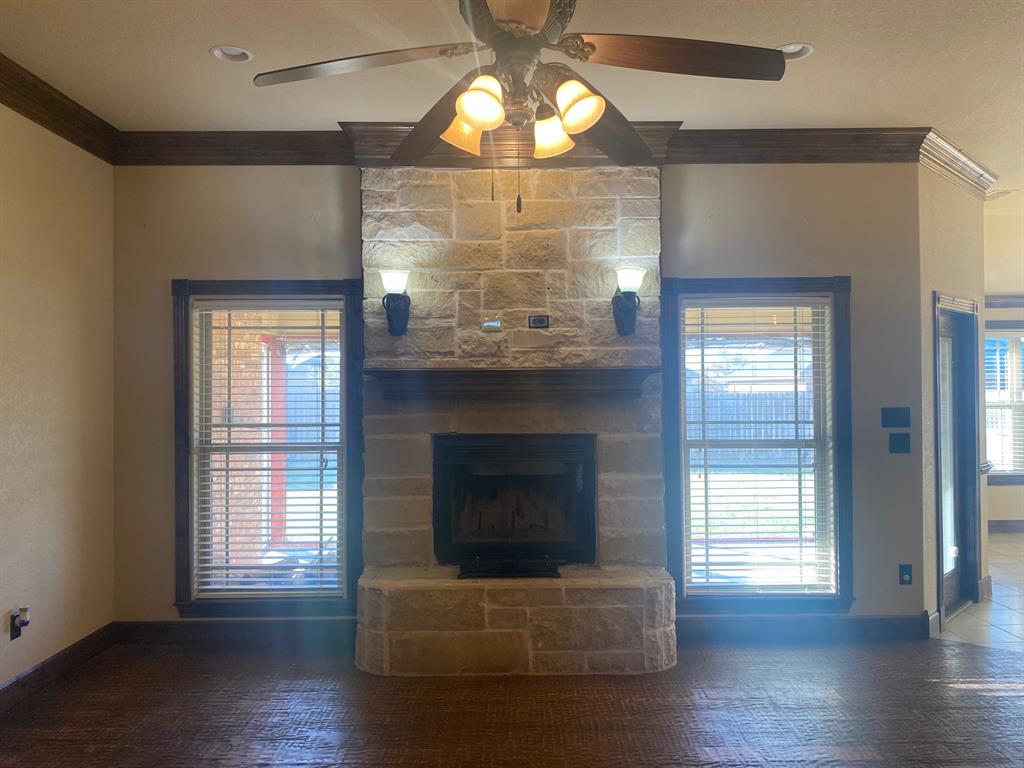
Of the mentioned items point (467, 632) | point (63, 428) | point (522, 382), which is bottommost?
point (467, 632)

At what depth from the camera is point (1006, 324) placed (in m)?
6.11

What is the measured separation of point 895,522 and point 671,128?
2498 millimetres

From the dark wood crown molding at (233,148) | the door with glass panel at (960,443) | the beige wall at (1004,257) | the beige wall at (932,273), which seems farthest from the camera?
the beige wall at (1004,257)

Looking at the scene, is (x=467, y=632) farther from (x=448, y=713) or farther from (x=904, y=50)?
(x=904, y=50)

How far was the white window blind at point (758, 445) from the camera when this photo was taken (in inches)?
145

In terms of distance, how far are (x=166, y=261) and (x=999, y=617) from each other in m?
5.33

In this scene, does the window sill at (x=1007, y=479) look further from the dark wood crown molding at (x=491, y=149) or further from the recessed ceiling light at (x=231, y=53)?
the recessed ceiling light at (x=231, y=53)

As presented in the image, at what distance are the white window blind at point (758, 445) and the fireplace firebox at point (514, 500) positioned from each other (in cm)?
65

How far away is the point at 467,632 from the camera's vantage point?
10.7ft

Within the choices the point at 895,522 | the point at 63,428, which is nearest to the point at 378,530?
the point at 63,428

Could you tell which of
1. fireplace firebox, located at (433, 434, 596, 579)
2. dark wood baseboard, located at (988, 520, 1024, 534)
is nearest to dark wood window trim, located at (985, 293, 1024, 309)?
dark wood baseboard, located at (988, 520, 1024, 534)

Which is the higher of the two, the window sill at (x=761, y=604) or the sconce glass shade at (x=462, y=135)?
the sconce glass shade at (x=462, y=135)

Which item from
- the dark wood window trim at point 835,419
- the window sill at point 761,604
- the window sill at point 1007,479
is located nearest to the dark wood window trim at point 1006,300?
the window sill at point 1007,479

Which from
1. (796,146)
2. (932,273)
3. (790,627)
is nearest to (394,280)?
(796,146)
